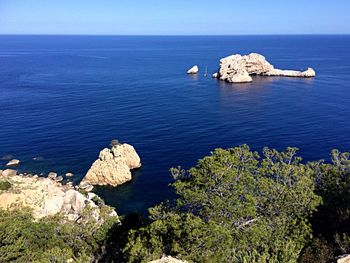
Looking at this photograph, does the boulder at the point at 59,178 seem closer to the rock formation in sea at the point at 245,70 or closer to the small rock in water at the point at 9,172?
the small rock in water at the point at 9,172

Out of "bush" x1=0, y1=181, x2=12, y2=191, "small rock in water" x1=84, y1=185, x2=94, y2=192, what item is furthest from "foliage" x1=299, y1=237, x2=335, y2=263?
"bush" x1=0, y1=181, x2=12, y2=191

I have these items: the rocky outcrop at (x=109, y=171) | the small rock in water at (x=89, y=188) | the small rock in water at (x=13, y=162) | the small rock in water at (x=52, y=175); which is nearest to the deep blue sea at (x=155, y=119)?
the small rock in water at (x=13, y=162)

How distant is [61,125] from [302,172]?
6178cm

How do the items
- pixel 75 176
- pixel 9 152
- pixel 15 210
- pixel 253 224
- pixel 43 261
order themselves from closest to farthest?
pixel 43 261
pixel 253 224
pixel 15 210
pixel 75 176
pixel 9 152

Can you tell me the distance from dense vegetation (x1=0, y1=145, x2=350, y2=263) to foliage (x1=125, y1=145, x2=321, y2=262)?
0.21 ft

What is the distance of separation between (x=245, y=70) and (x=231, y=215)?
398ft

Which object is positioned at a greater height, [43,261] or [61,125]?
[43,261]

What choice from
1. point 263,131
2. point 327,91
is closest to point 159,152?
point 263,131

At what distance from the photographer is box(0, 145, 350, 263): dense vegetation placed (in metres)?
22.2

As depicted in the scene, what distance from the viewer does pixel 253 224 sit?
24.2 m

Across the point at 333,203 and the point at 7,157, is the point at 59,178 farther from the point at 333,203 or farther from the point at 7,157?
the point at 333,203

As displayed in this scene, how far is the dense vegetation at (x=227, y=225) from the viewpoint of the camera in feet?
73.0

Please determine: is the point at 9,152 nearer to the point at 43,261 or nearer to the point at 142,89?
the point at 43,261

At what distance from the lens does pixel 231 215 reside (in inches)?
951
